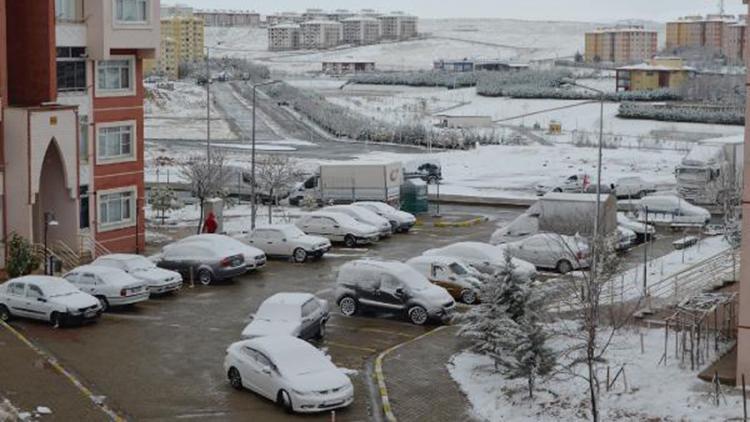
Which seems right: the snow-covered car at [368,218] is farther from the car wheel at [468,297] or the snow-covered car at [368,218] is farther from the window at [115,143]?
the car wheel at [468,297]

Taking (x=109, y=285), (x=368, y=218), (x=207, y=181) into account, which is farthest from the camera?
(x=207, y=181)

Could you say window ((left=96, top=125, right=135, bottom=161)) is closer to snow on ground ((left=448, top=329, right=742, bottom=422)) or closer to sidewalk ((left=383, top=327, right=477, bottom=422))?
sidewalk ((left=383, top=327, right=477, bottom=422))

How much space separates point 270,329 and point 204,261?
8.96 metres

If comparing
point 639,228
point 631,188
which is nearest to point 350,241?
point 639,228

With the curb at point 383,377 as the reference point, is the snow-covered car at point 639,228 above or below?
above

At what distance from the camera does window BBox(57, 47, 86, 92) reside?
37688 mm

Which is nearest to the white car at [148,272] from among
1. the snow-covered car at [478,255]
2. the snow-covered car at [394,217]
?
the snow-covered car at [478,255]

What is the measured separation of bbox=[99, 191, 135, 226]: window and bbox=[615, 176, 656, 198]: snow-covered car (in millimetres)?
23695

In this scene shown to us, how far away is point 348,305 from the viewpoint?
28.7m

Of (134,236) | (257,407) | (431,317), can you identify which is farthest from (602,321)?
(134,236)

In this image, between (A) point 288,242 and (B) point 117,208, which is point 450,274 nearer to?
(A) point 288,242

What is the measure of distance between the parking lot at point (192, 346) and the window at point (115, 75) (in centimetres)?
929

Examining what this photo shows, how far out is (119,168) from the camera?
3966 cm

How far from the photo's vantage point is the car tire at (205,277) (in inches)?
1303
